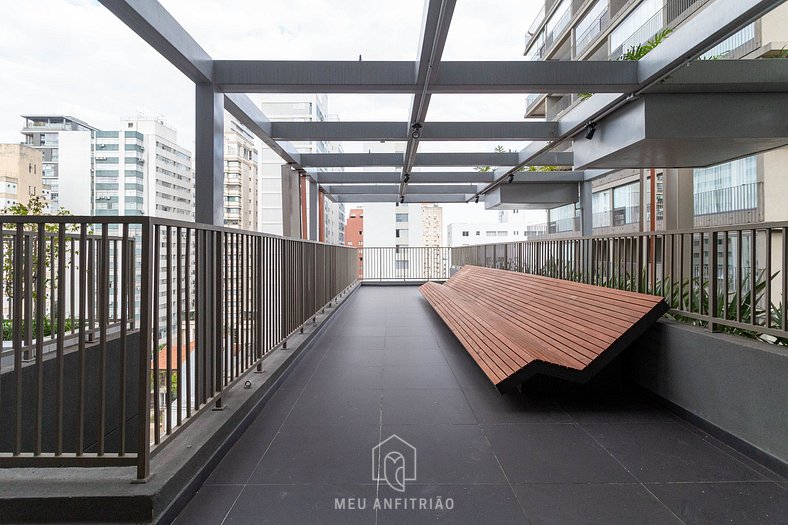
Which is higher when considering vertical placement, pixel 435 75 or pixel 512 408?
pixel 435 75

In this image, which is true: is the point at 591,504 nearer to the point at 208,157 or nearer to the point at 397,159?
the point at 208,157

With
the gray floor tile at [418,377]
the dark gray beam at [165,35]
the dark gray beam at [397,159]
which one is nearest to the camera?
the dark gray beam at [165,35]

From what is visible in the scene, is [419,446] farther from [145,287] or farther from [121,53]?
[121,53]

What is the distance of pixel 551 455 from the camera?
8.11 ft

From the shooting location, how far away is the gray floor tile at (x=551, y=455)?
2.24 m

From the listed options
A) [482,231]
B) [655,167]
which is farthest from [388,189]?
[482,231]

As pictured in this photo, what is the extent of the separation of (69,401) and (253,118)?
163 inches

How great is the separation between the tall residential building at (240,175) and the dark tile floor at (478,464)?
361cm

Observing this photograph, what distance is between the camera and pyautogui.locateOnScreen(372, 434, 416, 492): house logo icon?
2.21 m

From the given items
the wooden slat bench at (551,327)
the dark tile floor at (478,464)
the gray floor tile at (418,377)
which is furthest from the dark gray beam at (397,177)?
the dark tile floor at (478,464)

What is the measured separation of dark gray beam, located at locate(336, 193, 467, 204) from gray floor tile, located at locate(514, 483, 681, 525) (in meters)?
11.9

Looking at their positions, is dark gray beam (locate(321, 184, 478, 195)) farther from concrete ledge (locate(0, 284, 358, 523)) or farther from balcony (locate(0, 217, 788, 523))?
concrete ledge (locate(0, 284, 358, 523))

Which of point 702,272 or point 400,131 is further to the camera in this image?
point 400,131

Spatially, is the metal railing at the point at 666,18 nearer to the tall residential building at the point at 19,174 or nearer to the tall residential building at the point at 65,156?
the tall residential building at the point at 65,156
